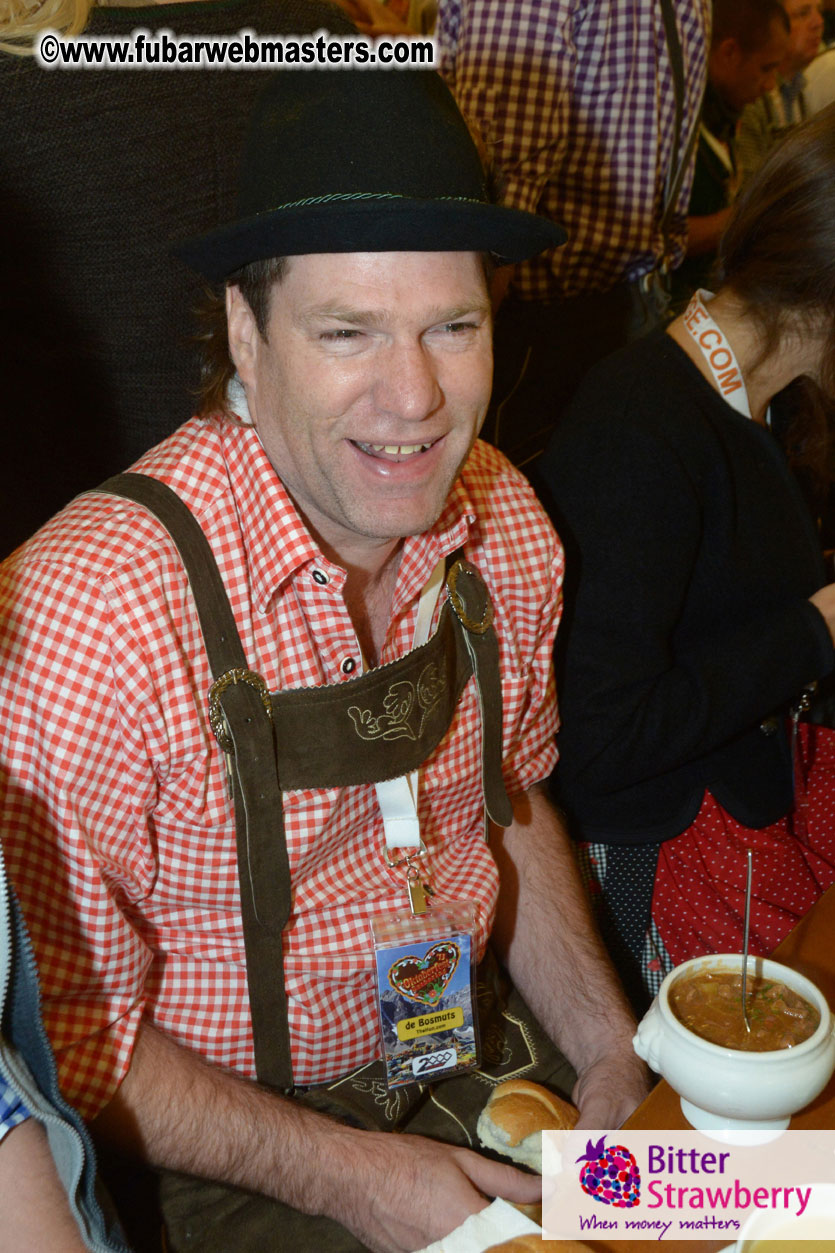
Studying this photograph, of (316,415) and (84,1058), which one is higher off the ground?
(316,415)

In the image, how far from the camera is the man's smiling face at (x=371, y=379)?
1319mm

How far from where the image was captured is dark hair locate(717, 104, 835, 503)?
179 centimetres

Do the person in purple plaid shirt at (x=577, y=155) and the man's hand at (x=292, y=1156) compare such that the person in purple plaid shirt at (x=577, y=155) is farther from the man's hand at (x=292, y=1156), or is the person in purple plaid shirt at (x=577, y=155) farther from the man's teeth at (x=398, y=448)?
the man's hand at (x=292, y=1156)

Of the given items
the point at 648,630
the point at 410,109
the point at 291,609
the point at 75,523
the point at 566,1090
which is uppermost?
the point at 410,109

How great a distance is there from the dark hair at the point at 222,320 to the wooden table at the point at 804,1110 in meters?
0.94

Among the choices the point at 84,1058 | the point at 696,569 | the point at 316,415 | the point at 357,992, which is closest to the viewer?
the point at 84,1058

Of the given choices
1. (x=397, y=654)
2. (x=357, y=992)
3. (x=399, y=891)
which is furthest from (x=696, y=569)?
(x=357, y=992)

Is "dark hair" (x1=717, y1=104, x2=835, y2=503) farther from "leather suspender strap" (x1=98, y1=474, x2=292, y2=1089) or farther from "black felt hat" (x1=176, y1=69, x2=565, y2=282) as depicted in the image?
"leather suspender strap" (x1=98, y1=474, x2=292, y2=1089)

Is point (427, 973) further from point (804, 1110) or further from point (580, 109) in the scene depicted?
point (580, 109)

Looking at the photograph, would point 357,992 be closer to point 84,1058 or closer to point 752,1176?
point 84,1058

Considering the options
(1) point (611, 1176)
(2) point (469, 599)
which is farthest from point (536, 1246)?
(2) point (469, 599)

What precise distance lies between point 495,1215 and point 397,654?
2.34 feet

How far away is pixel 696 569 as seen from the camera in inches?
75.0

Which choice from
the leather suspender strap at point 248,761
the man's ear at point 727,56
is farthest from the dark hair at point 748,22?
the leather suspender strap at point 248,761
